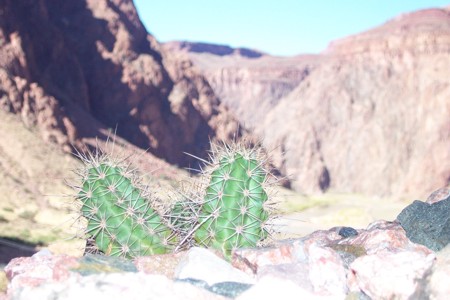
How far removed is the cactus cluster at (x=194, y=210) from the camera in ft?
17.3

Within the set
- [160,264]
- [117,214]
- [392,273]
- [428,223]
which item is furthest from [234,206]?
[392,273]

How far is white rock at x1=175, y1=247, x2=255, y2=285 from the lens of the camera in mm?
4113

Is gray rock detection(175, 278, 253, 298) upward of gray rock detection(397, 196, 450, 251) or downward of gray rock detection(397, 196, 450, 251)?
downward

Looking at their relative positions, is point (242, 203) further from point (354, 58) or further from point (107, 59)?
point (354, 58)

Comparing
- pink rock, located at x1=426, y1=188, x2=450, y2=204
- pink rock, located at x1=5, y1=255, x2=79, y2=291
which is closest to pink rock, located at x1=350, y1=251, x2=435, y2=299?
pink rock, located at x1=5, y1=255, x2=79, y2=291

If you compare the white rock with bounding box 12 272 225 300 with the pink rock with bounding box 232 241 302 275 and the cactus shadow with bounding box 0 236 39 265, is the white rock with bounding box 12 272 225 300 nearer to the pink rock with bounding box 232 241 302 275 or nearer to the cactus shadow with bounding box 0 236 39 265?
the pink rock with bounding box 232 241 302 275

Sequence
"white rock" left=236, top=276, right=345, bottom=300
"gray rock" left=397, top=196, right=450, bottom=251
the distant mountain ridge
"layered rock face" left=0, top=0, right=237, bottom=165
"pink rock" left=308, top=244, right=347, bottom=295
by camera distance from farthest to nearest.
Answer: the distant mountain ridge
"layered rock face" left=0, top=0, right=237, bottom=165
"gray rock" left=397, top=196, right=450, bottom=251
"pink rock" left=308, top=244, right=347, bottom=295
"white rock" left=236, top=276, right=345, bottom=300

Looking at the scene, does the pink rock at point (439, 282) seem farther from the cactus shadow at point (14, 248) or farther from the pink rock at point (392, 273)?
the cactus shadow at point (14, 248)

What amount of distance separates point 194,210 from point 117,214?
2.26ft

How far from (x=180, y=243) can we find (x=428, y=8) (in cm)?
9007

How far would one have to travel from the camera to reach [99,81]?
47188 mm

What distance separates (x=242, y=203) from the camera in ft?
17.3

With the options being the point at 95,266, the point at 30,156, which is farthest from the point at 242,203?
the point at 30,156

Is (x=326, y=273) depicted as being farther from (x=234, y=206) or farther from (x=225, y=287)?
(x=234, y=206)
